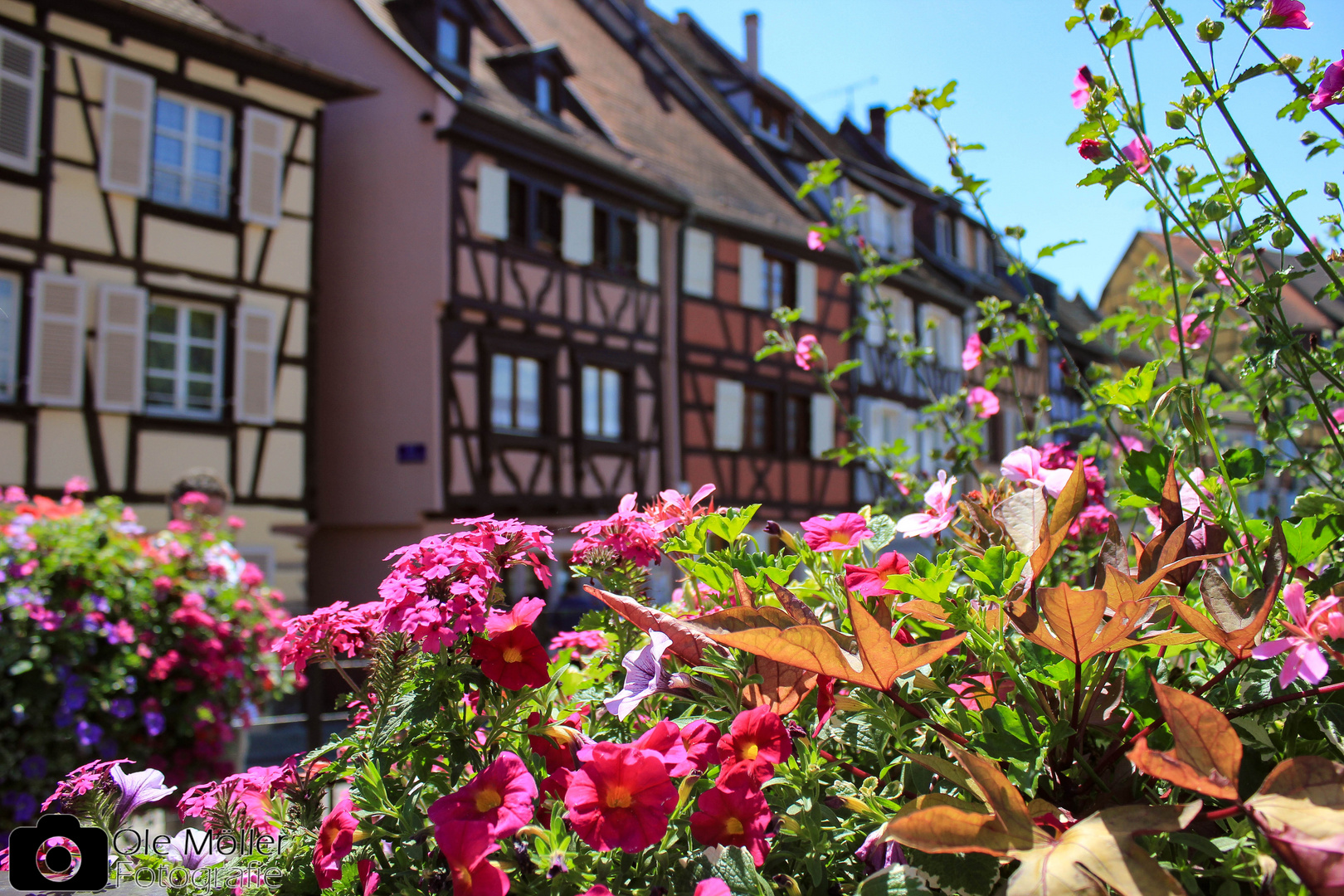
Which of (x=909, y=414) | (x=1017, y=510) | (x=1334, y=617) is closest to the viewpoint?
(x=1334, y=617)

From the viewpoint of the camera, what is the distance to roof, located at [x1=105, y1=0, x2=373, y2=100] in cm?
991

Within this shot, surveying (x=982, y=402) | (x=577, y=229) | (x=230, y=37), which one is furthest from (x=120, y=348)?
(x=982, y=402)

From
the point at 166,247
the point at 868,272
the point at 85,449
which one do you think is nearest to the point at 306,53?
the point at 166,247

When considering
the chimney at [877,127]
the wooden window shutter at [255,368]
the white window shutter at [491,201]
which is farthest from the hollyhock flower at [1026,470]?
the chimney at [877,127]

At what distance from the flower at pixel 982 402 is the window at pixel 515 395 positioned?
9927 mm

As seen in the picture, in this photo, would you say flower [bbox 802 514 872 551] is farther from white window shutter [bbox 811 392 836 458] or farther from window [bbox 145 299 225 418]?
white window shutter [bbox 811 392 836 458]

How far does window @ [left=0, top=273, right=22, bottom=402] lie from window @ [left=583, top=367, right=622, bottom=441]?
6367mm

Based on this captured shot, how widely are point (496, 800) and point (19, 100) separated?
10.6 metres

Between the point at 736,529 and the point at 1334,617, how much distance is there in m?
0.55

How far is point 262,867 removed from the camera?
999mm

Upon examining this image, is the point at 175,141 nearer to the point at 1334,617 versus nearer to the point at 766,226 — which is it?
the point at 766,226

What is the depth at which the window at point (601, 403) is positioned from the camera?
13.6 metres

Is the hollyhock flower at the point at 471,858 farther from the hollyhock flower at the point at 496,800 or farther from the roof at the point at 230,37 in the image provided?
the roof at the point at 230,37

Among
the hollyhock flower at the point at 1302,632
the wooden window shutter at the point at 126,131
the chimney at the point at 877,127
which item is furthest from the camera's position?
the chimney at the point at 877,127
